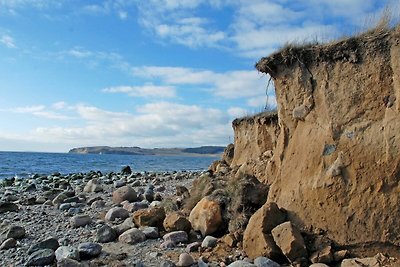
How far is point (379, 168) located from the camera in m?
5.79

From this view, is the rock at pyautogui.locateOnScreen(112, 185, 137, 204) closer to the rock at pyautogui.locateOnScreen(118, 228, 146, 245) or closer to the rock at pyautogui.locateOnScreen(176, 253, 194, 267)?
the rock at pyautogui.locateOnScreen(118, 228, 146, 245)

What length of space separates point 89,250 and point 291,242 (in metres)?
3.32

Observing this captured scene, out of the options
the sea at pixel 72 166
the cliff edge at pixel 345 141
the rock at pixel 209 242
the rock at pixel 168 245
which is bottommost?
the sea at pixel 72 166

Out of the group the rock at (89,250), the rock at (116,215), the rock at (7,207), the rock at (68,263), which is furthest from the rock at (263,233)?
the rock at (7,207)

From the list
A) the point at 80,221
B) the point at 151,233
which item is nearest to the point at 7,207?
the point at 80,221

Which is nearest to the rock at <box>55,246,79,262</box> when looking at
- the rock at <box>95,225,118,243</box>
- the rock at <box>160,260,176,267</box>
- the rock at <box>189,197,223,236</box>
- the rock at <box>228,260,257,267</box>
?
the rock at <box>95,225,118,243</box>

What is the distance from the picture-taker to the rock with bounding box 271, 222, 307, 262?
5.75 meters

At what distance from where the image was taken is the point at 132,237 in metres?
7.28

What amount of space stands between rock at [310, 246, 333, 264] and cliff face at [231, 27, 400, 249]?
313 millimetres

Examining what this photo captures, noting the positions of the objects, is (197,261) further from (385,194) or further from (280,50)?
(280,50)

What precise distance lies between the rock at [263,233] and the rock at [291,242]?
0.17 metres

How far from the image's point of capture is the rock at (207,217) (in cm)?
734

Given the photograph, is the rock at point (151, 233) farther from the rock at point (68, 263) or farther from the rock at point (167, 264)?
the rock at point (68, 263)

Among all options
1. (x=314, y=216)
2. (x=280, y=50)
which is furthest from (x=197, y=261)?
(x=280, y=50)
